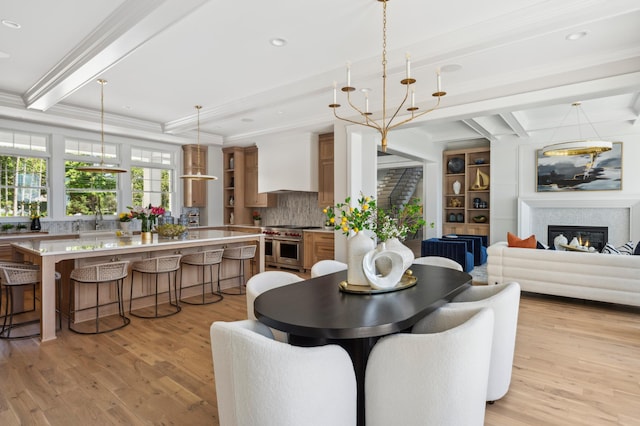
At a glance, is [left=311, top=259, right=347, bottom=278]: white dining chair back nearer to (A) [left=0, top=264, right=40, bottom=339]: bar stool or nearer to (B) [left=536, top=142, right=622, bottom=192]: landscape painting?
(A) [left=0, top=264, right=40, bottom=339]: bar stool

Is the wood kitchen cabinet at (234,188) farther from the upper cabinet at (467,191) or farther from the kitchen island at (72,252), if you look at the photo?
the upper cabinet at (467,191)

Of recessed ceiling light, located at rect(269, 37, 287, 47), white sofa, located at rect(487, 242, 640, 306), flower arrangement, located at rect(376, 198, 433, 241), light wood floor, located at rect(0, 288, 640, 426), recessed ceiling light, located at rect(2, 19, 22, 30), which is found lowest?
light wood floor, located at rect(0, 288, 640, 426)

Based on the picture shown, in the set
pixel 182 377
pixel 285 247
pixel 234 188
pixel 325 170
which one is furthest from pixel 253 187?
pixel 182 377

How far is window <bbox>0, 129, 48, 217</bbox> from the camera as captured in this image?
5516 mm

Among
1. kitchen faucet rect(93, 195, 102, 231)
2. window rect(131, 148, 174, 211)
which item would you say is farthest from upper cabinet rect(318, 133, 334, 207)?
kitchen faucet rect(93, 195, 102, 231)

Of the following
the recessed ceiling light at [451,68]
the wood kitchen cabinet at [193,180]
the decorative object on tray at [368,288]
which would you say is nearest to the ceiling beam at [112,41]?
the decorative object on tray at [368,288]

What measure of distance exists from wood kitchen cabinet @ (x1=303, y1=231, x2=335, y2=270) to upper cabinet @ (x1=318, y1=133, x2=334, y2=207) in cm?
60

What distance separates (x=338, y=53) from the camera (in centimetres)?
366

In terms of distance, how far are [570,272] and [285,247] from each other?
442 cm

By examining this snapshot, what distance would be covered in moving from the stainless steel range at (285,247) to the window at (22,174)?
373 cm

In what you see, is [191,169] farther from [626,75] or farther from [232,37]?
[626,75]

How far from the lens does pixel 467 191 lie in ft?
29.3

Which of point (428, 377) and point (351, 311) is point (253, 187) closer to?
point (351, 311)

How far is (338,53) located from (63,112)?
4537mm
